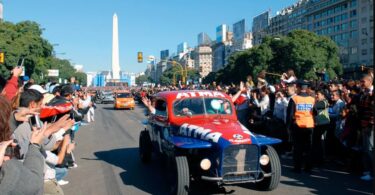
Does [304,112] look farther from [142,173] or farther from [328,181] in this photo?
[142,173]

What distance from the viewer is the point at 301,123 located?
29.6 feet

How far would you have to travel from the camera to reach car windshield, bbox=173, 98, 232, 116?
851 centimetres

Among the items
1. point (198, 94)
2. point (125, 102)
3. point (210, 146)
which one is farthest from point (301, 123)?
point (125, 102)

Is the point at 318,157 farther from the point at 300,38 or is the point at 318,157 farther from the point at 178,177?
the point at 300,38

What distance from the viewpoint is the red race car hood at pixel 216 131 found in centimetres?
701

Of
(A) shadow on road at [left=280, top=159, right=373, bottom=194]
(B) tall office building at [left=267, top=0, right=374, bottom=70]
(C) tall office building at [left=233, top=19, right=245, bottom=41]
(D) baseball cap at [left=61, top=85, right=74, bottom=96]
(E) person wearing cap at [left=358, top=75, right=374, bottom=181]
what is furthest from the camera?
(C) tall office building at [left=233, top=19, right=245, bottom=41]

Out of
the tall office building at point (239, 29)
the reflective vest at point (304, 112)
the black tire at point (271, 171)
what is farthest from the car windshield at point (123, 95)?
the tall office building at point (239, 29)

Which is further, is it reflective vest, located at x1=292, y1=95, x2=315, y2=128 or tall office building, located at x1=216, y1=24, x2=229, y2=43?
tall office building, located at x1=216, y1=24, x2=229, y2=43

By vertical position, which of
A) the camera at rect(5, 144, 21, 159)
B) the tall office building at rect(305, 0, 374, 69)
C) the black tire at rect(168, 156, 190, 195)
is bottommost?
the black tire at rect(168, 156, 190, 195)

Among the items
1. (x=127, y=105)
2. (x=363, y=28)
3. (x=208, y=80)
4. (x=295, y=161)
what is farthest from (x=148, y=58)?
(x=208, y=80)

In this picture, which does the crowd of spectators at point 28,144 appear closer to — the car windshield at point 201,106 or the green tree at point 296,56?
the car windshield at point 201,106

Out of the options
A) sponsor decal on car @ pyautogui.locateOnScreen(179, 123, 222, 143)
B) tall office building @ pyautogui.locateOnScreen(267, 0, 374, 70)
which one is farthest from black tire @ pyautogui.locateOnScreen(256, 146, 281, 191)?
tall office building @ pyautogui.locateOnScreen(267, 0, 374, 70)

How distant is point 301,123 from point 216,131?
8.45 feet

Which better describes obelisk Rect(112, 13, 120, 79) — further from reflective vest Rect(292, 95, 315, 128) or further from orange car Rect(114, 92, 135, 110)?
reflective vest Rect(292, 95, 315, 128)
